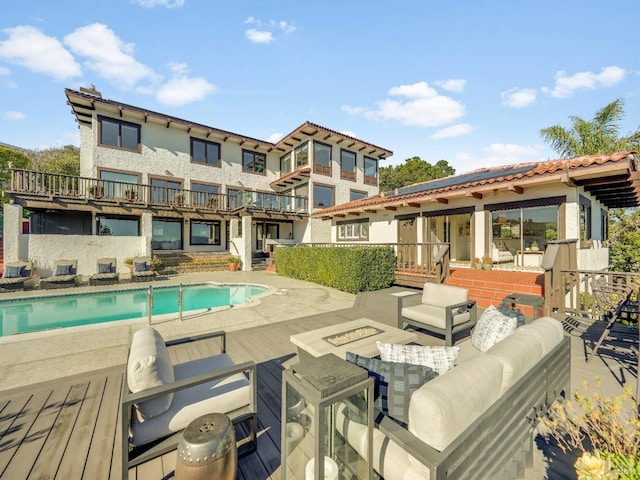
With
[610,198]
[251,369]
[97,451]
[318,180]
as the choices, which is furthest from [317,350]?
[318,180]

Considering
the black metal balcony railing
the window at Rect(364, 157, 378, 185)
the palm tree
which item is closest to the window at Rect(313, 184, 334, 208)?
the black metal balcony railing

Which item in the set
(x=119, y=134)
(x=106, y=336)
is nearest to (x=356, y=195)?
(x=119, y=134)

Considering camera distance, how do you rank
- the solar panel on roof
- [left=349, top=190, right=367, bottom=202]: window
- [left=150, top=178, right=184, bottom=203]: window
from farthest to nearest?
[left=349, top=190, right=367, bottom=202]: window, [left=150, top=178, right=184, bottom=203]: window, the solar panel on roof

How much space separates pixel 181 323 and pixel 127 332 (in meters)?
1.05

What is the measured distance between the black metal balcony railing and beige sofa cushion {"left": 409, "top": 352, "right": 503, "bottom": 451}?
15815mm

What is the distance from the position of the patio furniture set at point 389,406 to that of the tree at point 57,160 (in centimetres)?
2831

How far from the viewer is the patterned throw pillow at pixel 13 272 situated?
10.3m

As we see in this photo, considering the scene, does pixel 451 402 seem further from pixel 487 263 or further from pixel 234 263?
pixel 234 263

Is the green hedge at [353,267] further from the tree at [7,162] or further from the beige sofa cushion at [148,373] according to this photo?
the tree at [7,162]

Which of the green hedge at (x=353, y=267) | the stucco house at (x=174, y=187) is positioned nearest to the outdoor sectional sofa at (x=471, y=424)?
the green hedge at (x=353, y=267)

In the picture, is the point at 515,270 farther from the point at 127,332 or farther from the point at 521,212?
the point at 127,332

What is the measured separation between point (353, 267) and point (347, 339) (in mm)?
6013

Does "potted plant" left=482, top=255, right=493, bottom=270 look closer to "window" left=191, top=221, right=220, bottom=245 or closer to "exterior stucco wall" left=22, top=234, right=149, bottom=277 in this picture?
"exterior stucco wall" left=22, top=234, right=149, bottom=277

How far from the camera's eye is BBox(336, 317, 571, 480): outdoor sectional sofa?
1.39 metres
